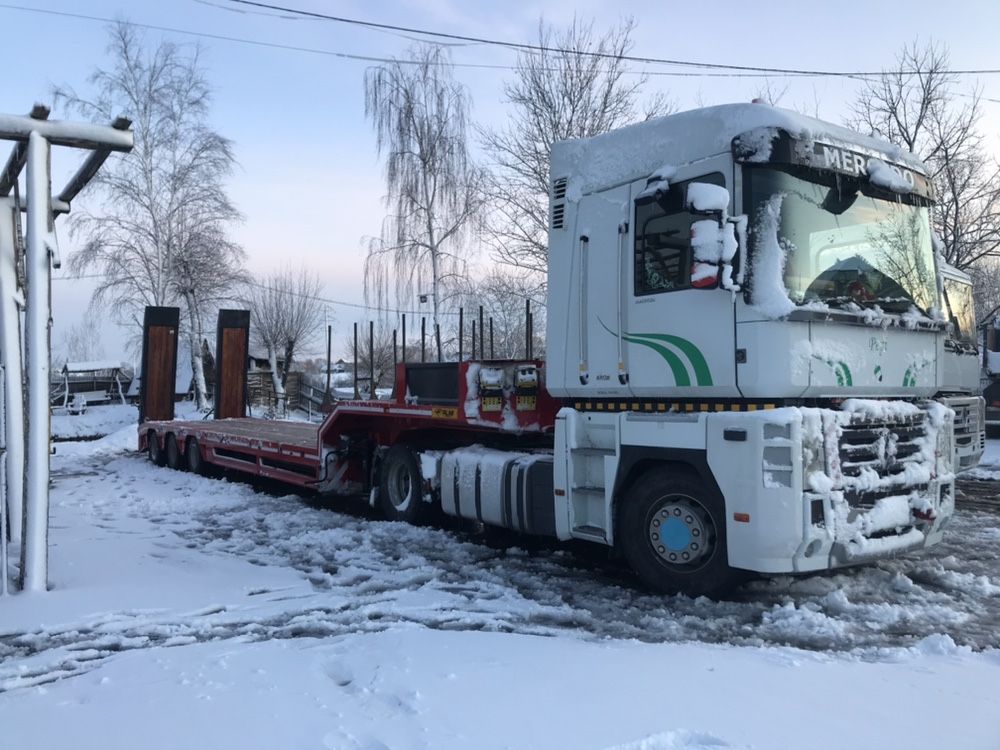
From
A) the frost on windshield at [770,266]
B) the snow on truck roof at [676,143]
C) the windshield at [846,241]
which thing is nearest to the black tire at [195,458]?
the snow on truck roof at [676,143]

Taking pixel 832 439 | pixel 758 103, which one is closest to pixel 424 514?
pixel 832 439

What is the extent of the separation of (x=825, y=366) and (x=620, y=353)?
1504 mm

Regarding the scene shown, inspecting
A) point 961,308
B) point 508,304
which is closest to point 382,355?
point 508,304

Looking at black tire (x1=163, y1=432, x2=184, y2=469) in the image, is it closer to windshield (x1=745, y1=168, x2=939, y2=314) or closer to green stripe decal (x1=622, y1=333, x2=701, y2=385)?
green stripe decal (x1=622, y1=333, x2=701, y2=385)

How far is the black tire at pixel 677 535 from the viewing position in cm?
546

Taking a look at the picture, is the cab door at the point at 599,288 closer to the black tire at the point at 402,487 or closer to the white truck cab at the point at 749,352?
the white truck cab at the point at 749,352

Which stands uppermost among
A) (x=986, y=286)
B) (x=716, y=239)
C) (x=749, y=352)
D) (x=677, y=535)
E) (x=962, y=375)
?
(x=986, y=286)

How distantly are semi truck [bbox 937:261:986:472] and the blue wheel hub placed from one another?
4268 millimetres

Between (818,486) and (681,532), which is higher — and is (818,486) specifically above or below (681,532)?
above

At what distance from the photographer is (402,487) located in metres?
9.29

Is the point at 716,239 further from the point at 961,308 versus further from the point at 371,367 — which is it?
the point at 371,367

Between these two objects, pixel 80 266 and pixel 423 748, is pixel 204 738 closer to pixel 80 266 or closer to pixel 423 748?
pixel 423 748

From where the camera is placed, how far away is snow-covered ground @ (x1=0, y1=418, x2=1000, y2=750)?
336 cm

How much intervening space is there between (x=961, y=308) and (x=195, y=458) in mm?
12869
